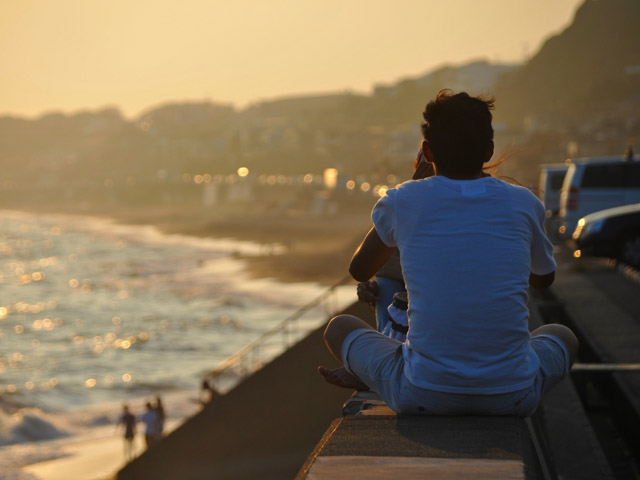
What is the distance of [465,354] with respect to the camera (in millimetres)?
3285

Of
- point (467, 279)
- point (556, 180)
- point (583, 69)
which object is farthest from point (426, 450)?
point (583, 69)

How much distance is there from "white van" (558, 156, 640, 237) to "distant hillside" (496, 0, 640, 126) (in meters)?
116

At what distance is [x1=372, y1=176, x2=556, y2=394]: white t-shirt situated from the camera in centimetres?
328

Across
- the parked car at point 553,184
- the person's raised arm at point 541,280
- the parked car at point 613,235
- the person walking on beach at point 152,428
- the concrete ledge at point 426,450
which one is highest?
the person's raised arm at point 541,280

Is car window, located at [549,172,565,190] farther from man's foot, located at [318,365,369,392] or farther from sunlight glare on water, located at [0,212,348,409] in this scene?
man's foot, located at [318,365,369,392]

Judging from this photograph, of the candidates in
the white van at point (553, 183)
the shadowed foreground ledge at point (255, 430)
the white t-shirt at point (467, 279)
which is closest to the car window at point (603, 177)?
the white van at point (553, 183)

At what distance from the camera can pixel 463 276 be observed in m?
3.28

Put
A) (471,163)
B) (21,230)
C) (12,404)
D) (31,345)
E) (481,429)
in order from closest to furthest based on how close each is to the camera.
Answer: (481,429), (471,163), (12,404), (31,345), (21,230)

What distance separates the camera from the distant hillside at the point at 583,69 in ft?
442

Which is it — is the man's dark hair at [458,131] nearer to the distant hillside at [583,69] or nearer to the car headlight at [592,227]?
the car headlight at [592,227]

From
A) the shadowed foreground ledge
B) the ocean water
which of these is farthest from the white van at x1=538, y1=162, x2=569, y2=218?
the shadowed foreground ledge

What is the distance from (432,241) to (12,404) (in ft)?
95.6

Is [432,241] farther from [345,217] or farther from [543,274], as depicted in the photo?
[345,217]

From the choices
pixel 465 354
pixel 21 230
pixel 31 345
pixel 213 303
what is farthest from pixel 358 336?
pixel 21 230
